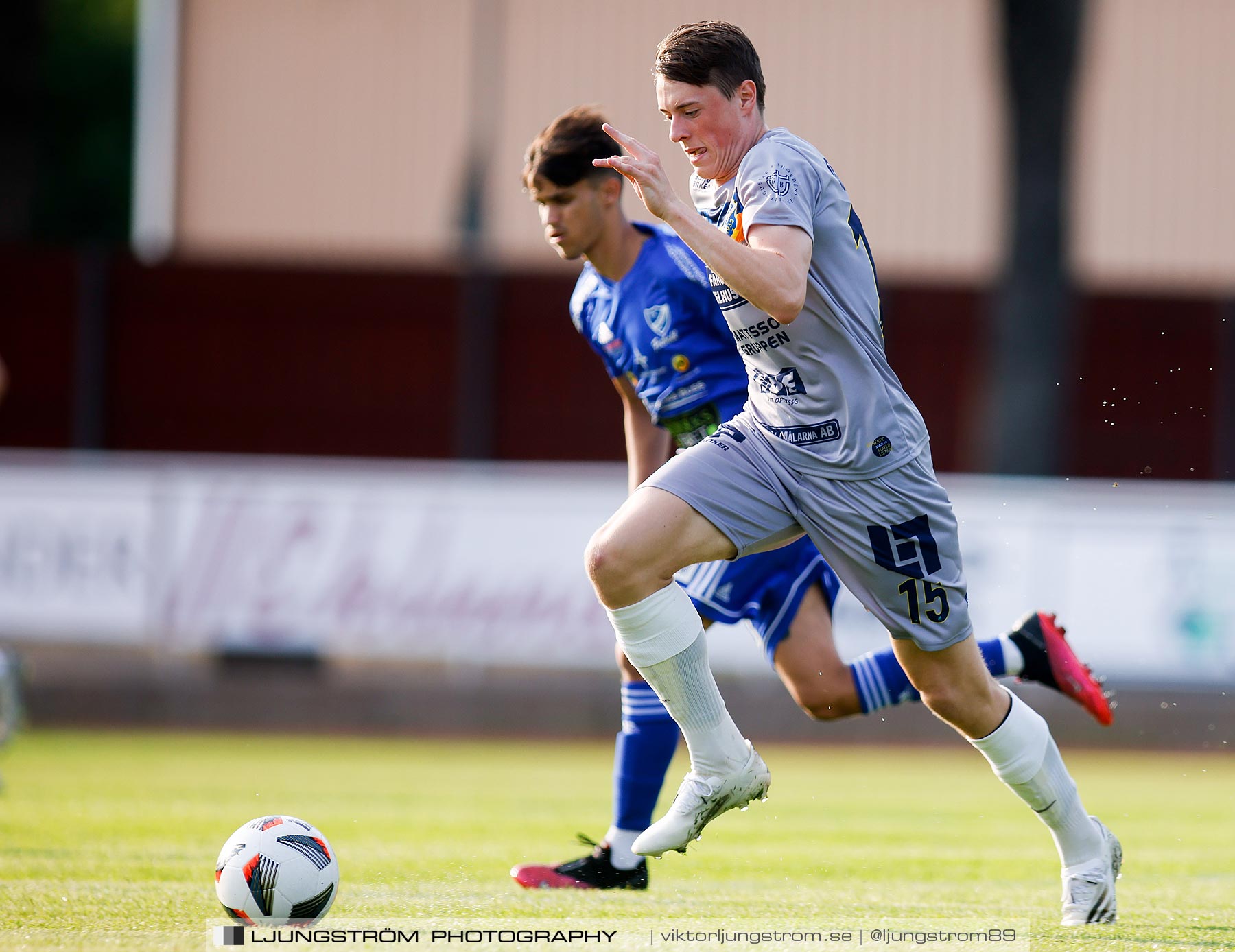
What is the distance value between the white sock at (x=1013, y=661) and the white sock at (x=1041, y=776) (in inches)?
18.2

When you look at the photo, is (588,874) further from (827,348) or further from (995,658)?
(827,348)

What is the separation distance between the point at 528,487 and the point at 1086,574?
12.5 feet

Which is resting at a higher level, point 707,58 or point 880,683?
point 707,58

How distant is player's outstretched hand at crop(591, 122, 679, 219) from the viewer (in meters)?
4.05

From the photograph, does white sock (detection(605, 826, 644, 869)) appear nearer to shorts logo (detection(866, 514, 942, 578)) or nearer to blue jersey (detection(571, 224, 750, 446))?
blue jersey (detection(571, 224, 750, 446))

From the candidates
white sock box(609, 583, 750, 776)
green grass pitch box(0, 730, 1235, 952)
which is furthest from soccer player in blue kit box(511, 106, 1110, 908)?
white sock box(609, 583, 750, 776)

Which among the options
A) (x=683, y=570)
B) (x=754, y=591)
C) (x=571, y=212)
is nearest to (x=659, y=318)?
(x=571, y=212)

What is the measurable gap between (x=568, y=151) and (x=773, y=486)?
53.8 inches

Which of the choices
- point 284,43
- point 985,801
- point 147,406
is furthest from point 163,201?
point 985,801

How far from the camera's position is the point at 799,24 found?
19.4 metres

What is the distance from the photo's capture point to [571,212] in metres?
5.27

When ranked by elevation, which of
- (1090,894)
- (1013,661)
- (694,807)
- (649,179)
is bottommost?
(1090,894)

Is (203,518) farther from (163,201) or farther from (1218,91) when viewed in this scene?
(1218,91)

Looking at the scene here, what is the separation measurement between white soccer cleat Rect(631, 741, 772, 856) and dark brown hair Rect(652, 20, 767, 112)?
67.3 inches
